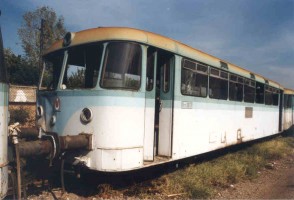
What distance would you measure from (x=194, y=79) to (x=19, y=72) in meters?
23.4

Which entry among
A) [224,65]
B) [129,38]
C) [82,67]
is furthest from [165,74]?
[224,65]

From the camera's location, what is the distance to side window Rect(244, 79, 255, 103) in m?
11.0

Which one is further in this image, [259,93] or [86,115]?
[259,93]

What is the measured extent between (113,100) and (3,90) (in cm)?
182

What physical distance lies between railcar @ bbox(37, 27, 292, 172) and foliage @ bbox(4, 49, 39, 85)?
21839mm

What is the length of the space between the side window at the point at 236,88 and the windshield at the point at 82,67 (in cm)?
508

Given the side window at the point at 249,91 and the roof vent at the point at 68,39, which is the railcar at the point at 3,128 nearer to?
the roof vent at the point at 68,39

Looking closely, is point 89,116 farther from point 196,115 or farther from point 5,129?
point 196,115

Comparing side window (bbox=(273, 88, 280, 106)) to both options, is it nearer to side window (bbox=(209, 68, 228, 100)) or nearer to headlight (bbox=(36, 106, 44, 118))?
side window (bbox=(209, 68, 228, 100))

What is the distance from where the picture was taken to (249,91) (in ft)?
37.6

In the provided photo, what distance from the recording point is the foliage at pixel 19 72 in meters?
27.2

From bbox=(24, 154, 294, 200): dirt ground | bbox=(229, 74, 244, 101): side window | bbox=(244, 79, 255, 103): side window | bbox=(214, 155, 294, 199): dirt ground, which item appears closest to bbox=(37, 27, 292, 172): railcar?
bbox=(24, 154, 294, 200): dirt ground

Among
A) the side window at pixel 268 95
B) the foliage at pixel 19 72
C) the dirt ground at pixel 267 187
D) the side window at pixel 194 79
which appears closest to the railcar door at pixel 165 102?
the side window at pixel 194 79

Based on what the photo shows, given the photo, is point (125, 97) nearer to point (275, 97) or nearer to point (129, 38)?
point (129, 38)
